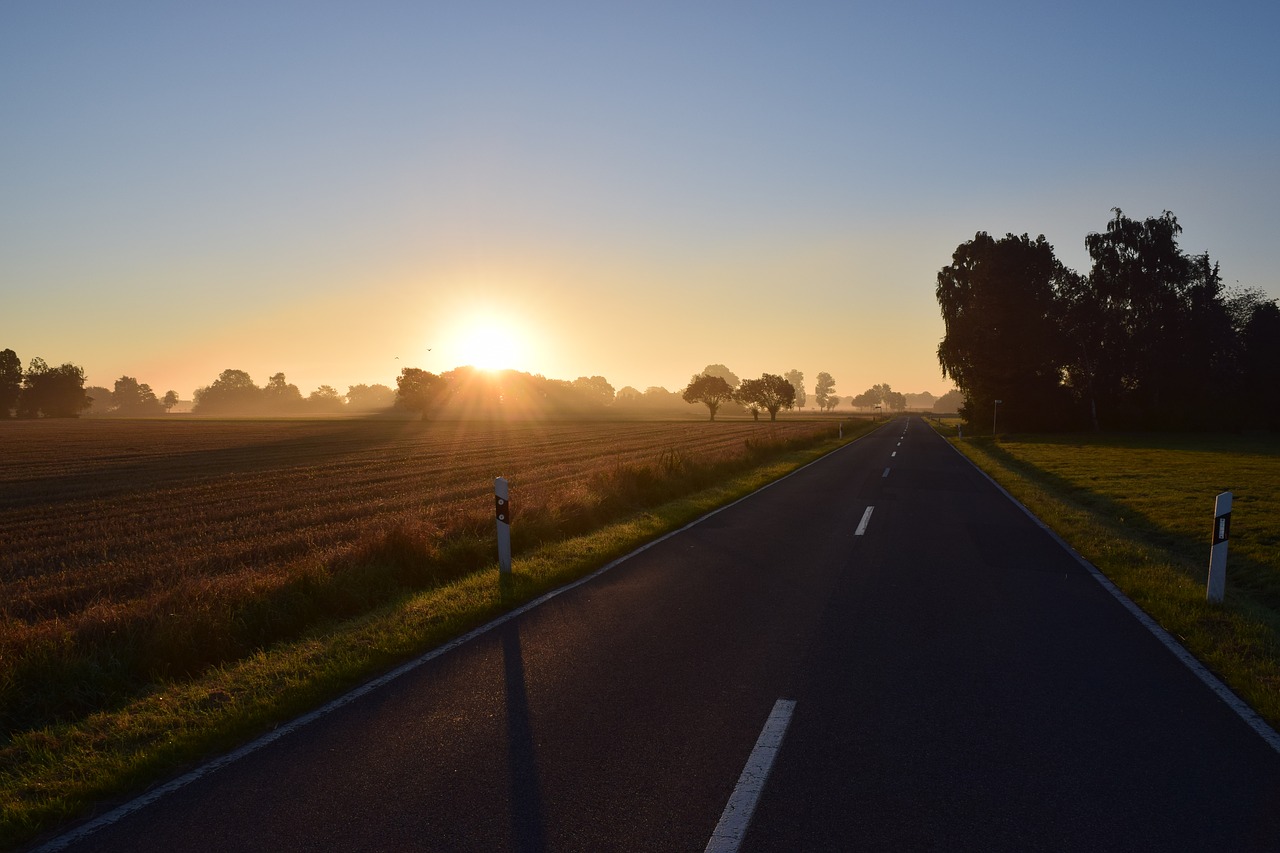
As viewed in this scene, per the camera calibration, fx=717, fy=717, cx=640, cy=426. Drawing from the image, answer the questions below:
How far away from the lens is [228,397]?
19300cm

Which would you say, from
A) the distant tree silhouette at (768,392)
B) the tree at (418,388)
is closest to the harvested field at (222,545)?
the tree at (418,388)

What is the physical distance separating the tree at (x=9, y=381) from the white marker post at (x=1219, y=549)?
136m

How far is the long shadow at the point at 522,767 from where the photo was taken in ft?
10.9

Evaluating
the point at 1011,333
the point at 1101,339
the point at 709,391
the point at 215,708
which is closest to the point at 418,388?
the point at 709,391

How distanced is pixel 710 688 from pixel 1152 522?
40.6ft

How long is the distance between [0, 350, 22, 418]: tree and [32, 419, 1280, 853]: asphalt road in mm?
131122

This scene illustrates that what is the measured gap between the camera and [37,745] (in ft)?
14.8

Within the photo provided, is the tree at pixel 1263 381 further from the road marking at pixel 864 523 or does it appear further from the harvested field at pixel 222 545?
the road marking at pixel 864 523

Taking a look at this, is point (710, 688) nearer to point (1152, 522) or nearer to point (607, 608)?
point (607, 608)

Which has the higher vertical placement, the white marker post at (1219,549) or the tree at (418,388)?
the tree at (418,388)

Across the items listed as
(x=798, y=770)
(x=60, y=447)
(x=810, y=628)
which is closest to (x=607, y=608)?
(x=810, y=628)

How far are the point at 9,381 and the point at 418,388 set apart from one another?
59.5 metres

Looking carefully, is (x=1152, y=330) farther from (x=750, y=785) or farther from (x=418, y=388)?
(x=418, y=388)

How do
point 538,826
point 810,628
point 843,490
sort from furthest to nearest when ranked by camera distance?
point 843,490 < point 810,628 < point 538,826
